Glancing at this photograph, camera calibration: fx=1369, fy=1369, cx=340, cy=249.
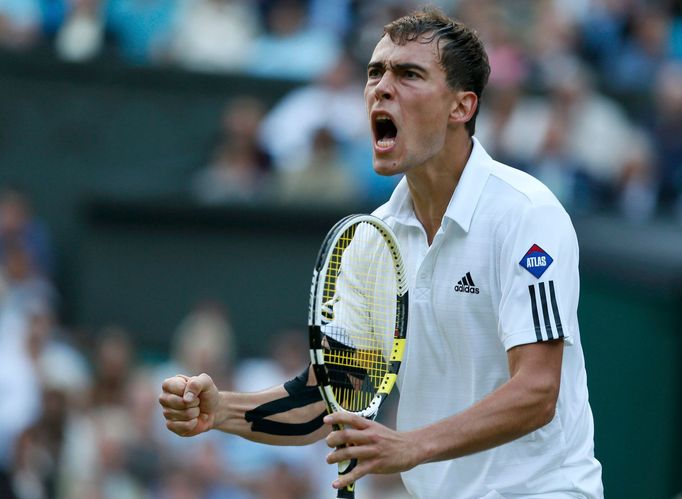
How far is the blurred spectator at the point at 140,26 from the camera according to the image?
10.4 metres

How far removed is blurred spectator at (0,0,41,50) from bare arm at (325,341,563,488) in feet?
22.8

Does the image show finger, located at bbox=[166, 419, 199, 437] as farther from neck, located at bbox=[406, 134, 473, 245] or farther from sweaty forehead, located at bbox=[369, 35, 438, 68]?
sweaty forehead, located at bbox=[369, 35, 438, 68]

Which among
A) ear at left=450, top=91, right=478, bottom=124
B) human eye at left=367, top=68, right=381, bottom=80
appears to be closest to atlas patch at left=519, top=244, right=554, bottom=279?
ear at left=450, top=91, right=478, bottom=124

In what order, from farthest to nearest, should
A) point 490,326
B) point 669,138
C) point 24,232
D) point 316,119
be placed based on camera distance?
point 669,138
point 316,119
point 24,232
point 490,326

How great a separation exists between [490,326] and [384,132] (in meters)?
0.68

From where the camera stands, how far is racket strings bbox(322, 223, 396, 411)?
13.4 ft

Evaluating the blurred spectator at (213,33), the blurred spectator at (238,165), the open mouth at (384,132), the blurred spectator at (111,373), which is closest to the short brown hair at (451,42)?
the open mouth at (384,132)

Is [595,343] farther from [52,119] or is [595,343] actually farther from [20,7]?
[20,7]

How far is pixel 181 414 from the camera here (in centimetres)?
397

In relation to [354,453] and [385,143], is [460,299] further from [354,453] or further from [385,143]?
[354,453]

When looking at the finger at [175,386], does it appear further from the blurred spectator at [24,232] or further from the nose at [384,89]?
the blurred spectator at [24,232]

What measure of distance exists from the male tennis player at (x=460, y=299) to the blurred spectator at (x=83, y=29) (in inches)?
247

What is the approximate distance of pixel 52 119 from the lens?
987 centimetres

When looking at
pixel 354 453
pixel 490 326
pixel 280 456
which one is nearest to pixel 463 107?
pixel 490 326
